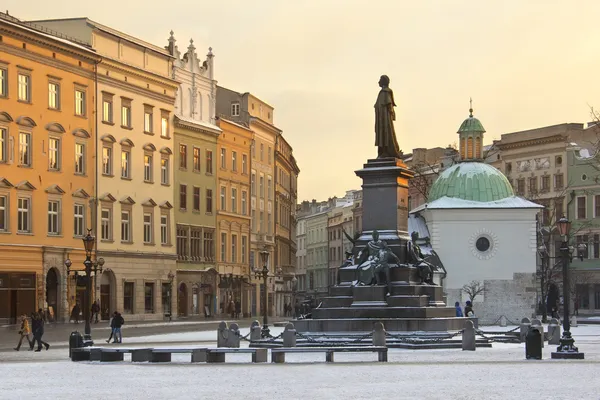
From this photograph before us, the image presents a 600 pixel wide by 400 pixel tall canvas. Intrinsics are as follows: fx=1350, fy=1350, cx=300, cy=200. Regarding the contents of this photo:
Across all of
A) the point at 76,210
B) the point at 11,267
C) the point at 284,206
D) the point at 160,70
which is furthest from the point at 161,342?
the point at 284,206

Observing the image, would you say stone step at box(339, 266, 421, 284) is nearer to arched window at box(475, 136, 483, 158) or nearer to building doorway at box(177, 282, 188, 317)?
building doorway at box(177, 282, 188, 317)

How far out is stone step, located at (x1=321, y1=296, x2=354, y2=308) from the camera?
42.2 m

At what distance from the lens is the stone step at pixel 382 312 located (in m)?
41.0

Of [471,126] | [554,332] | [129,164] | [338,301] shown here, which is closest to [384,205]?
[338,301]

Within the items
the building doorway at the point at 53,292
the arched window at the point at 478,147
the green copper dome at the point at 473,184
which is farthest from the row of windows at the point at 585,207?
the building doorway at the point at 53,292

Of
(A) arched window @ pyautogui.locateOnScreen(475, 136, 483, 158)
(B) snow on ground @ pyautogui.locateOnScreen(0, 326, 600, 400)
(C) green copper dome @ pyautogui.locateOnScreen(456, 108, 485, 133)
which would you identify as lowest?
(B) snow on ground @ pyautogui.locateOnScreen(0, 326, 600, 400)

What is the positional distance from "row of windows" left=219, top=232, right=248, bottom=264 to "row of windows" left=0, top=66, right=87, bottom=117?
22.7m

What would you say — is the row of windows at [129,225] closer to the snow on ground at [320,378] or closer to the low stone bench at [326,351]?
the snow on ground at [320,378]

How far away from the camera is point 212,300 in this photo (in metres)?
92.5

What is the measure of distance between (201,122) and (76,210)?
1900cm

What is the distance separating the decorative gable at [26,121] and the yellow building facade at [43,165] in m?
0.05

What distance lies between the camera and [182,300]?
3489 inches

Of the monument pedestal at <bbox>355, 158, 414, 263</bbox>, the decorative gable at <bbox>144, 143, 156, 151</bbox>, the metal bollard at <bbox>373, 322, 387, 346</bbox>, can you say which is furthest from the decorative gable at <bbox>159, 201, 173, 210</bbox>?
the metal bollard at <bbox>373, 322, 387, 346</bbox>

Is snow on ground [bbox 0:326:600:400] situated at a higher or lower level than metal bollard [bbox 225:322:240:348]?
lower
